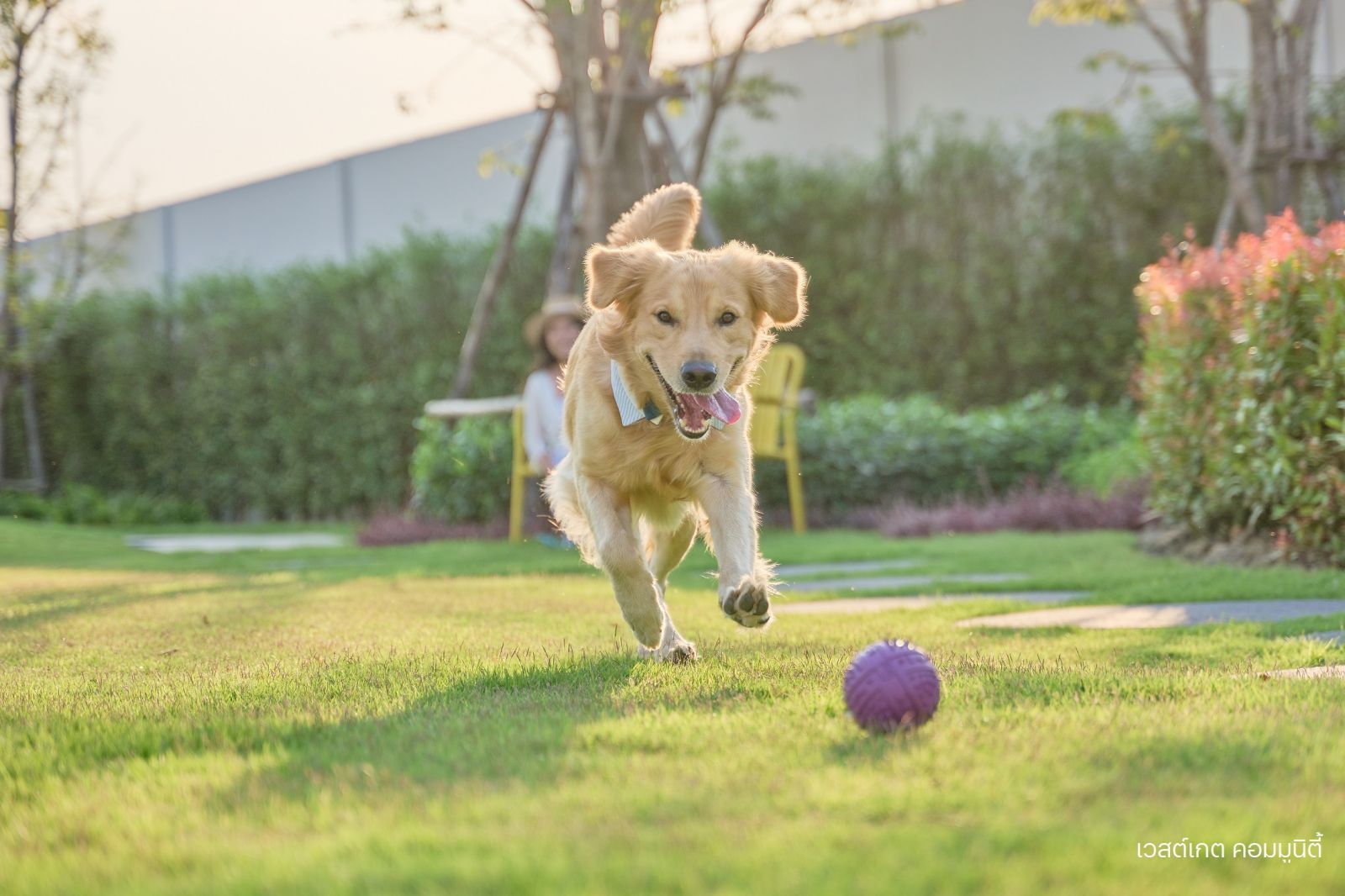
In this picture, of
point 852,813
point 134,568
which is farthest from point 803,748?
point 134,568

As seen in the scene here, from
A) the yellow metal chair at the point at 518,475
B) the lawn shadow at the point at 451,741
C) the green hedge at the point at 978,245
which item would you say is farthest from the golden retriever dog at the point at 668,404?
the green hedge at the point at 978,245

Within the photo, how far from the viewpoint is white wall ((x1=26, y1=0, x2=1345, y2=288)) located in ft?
42.0

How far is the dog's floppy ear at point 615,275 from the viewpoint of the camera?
422cm

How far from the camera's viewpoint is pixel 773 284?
4.38m

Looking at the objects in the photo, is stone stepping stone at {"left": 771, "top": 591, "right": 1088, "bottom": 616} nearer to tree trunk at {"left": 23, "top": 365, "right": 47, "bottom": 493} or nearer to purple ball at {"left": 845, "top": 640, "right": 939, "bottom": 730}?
purple ball at {"left": 845, "top": 640, "right": 939, "bottom": 730}

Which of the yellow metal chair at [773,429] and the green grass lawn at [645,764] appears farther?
the yellow metal chair at [773,429]

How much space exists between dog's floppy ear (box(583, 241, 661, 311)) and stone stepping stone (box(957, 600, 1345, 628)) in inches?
64.4

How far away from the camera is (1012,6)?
13.1 meters

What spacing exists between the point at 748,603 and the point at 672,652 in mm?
506

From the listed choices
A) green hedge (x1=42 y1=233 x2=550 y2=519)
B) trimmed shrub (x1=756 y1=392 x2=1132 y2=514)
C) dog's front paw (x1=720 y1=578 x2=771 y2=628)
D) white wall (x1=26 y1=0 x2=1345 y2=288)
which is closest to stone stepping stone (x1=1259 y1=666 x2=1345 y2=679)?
dog's front paw (x1=720 y1=578 x2=771 y2=628)

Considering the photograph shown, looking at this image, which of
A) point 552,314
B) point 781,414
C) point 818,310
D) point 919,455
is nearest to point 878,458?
point 919,455

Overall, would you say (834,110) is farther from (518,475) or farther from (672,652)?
(672,652)

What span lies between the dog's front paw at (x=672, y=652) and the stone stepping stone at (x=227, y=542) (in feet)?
22.6
